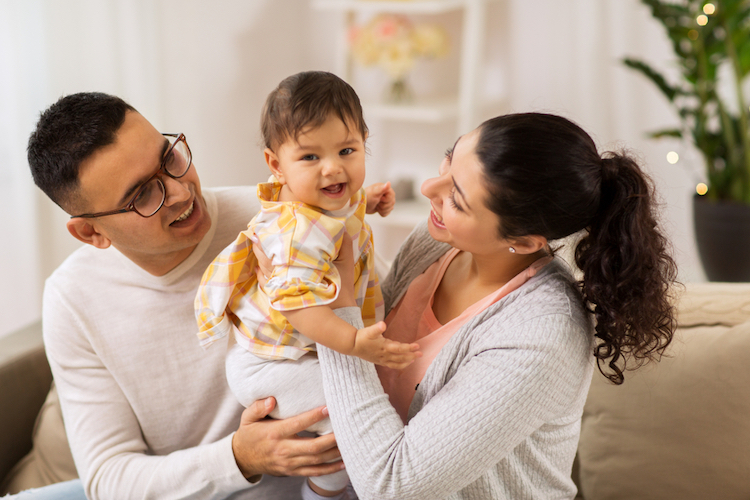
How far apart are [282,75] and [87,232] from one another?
266 cm

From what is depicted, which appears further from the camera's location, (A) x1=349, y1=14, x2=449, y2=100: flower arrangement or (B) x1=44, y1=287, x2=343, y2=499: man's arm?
(A) x1=349, y1=14, x2=449, y2=100: flower arrangement

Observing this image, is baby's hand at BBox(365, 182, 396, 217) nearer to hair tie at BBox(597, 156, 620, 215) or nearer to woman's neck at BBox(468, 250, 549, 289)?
woman's neck at BBox(468, 250, 549, 289)

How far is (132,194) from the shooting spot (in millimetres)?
1387

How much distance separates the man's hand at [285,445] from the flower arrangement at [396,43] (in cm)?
233

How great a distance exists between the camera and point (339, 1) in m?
3.33

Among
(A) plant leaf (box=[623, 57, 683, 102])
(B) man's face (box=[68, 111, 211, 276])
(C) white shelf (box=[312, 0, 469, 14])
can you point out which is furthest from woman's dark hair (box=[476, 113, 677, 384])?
(C) white shelf (box=[312, 0, 469, 14])

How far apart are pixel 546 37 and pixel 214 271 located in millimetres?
2692

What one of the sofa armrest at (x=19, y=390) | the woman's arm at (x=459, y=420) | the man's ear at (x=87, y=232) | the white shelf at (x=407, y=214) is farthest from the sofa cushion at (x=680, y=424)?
the white shelf at (x=407, y=214)

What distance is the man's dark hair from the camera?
53.1 inches

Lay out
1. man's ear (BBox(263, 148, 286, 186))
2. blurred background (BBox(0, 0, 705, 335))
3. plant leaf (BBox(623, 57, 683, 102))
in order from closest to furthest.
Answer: man's ear (BBox(263, 148, 286, 186)), blurred background (BBox(0, 0, 705, 335)), plant leaf (BBox(623, 57, 683, 102))

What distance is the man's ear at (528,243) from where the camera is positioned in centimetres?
118

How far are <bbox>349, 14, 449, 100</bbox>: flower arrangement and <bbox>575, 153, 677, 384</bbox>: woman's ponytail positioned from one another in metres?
2.24

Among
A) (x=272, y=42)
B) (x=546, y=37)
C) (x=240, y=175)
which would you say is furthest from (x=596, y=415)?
(x=272, y=42)

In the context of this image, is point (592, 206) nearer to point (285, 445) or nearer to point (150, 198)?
point (285, 445)
